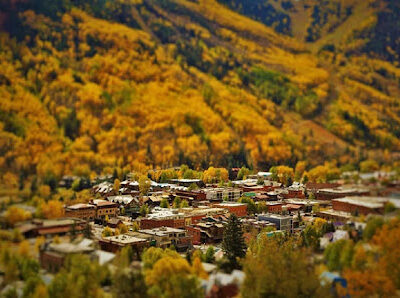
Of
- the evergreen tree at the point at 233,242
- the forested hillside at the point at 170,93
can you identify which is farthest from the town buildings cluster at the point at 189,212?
the evergreen tree at the point at 233,242

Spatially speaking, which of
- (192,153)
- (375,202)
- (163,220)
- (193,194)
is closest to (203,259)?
(375,202)

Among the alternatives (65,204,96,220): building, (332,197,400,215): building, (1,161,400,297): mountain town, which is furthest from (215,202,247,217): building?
(332,197,400,215): building

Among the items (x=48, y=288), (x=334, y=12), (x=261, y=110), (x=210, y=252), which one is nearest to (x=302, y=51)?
(x=334, y=12)

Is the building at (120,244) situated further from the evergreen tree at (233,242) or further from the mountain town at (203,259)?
the evergreen tree at (233,242)

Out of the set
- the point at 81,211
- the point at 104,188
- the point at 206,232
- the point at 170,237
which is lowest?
the point at 206,232

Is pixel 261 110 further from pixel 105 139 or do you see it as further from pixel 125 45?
pixel 105 139

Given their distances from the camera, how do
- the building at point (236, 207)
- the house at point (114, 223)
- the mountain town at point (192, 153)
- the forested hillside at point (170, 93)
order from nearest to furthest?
the mountain town at point (192, 153)
the house at point (114, 223)
the building at point (236, 207)
the forested hillside at point (170, 93)

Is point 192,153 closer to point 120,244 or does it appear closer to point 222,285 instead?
point 120,244
